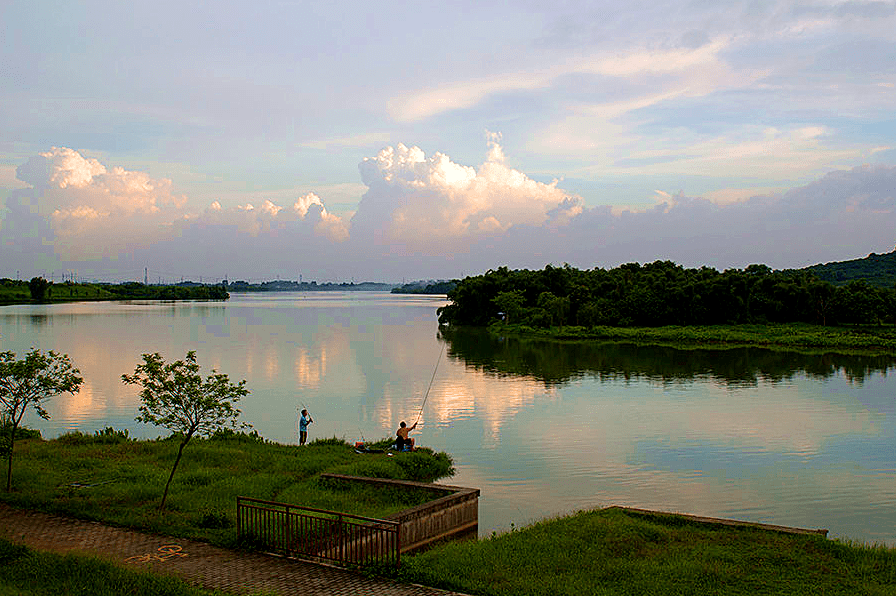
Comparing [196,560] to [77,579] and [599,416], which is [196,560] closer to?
[77,579]

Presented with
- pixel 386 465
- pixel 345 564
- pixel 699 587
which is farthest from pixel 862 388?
pixel 345 564

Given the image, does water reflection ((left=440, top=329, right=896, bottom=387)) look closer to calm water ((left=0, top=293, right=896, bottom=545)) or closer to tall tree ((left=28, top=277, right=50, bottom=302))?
calm water ((left=0, top=293, right=896, bottom=545))

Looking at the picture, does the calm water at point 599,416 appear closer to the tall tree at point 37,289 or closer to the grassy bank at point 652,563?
the grassy bank at point 652,563

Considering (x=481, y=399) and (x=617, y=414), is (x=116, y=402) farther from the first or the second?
(x=617, y=414)

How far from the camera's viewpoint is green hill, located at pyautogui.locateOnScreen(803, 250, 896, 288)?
456 ft

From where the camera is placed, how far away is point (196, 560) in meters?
11.0

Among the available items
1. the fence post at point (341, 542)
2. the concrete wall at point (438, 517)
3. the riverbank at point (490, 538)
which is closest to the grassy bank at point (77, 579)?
the riverbank at point (490, 538)

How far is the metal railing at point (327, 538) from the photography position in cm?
1082

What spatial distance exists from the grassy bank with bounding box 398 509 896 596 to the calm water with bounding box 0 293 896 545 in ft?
10.9

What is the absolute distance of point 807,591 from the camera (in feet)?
32.6

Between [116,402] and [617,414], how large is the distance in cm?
2272

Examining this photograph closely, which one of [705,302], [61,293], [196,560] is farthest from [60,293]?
[196,560]

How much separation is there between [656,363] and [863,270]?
132 metres

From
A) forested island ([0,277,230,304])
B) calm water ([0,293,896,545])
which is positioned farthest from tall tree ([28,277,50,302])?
calm water ([0,293,896,545])
